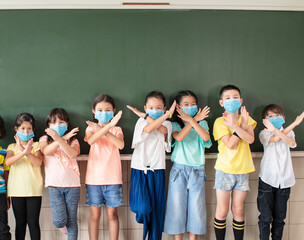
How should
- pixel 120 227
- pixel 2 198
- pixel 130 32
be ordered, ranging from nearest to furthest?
pixel 2 198 < pixel 130 32 < pixel 120 227

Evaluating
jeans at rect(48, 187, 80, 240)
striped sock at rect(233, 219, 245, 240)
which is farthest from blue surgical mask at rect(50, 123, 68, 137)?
striped sock at rect(233, 219, 245, 240)

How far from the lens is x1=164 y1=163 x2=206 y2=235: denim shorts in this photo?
252cm

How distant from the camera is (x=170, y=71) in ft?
8.68

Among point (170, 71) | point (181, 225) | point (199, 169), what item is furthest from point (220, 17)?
point (181, 225)

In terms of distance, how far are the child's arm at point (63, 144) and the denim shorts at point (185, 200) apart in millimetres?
876

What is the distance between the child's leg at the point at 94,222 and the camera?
258 cm

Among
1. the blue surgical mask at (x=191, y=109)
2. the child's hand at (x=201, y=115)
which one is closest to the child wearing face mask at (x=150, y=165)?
the blue surgical mask at (x=191, y=109)

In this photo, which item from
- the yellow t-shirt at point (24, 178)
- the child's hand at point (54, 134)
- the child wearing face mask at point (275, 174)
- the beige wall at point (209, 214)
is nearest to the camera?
the child's hand at point (54, 134)

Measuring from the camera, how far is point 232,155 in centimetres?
250

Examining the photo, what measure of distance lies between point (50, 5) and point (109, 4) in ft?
1.70

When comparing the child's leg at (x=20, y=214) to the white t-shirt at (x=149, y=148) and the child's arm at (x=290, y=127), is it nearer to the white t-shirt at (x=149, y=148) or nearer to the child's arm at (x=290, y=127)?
the white t-shirt at (x=149, y=148)

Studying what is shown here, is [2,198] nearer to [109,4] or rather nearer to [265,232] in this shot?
[109,4]

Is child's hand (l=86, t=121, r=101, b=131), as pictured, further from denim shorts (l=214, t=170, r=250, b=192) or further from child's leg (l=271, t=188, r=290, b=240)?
child's leg (l=271, t=188, r=290, b=240)

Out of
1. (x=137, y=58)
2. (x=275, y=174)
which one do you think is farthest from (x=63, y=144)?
(x=275, y=174)
